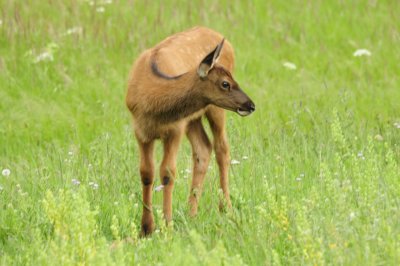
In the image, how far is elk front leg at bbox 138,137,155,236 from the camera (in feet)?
26.8

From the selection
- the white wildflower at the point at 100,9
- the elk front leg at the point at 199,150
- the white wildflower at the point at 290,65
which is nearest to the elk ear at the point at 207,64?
the elk front leg at the point at 199,150

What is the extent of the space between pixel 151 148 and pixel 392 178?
2.19 m

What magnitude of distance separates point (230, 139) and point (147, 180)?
6.30 ft

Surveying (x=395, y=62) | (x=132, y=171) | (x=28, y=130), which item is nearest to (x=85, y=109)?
(x=28, y=130)

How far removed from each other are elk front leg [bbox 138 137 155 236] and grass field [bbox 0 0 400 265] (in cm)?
11

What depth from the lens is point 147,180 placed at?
27.3ft

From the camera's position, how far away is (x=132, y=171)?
9.26 meters

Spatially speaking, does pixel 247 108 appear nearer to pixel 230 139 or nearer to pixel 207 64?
pixel 207 64

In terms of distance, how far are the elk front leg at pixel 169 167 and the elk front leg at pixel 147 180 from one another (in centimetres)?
11

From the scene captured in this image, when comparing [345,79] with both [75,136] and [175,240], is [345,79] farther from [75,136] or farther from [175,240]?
[175,240]

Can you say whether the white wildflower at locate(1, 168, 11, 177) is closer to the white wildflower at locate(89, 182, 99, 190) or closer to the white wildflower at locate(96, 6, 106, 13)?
the white wildflower at locate(89, 182, 99, 190)

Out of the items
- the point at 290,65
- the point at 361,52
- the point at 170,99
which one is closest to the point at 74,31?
the point at 290,65

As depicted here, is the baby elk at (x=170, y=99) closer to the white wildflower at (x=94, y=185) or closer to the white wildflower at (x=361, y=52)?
the white wildflower at (x=94, y=185)

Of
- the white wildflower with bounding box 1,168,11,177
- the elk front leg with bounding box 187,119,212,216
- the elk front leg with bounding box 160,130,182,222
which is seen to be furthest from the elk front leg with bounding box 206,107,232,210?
the white wildflower with bounding box 1,168,11,177
